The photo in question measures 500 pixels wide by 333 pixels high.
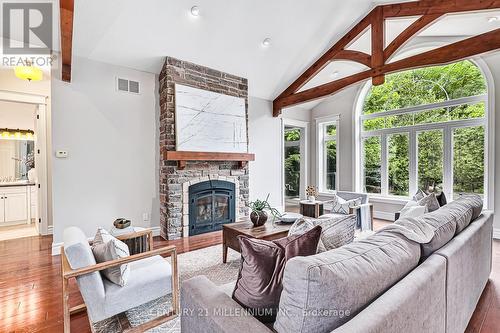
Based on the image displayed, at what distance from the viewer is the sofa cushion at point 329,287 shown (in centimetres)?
91

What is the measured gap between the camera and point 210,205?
4.83m

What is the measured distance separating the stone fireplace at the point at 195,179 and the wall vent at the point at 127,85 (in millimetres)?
390

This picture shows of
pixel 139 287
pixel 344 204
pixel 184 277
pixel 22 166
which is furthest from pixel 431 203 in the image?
pixel 22 166

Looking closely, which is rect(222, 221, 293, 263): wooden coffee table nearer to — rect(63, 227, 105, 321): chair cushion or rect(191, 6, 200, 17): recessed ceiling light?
rect(63, 227, 105, 321): chair cushion

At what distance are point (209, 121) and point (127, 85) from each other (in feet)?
4.83

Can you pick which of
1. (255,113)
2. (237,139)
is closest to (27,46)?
(237,139)

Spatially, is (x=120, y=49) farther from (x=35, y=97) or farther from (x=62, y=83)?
(x=35, y=97)

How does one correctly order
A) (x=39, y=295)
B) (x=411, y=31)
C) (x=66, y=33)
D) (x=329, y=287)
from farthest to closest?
(x=411, y=31) < (x=66, y=33) < (x=39, y=295) < (x=329, y=287)

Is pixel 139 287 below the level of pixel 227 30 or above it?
below

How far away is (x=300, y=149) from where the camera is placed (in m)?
7.45

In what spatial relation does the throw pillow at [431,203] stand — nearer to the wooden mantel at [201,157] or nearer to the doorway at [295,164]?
the wooden mantel at [201,157]

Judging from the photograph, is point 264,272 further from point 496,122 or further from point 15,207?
point 15,207

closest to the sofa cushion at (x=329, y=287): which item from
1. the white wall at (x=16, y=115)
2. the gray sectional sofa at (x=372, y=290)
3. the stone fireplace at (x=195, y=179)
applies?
the gray sectional sofa at (x=372, y=290)

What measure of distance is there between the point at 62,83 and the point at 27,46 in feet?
2.04
